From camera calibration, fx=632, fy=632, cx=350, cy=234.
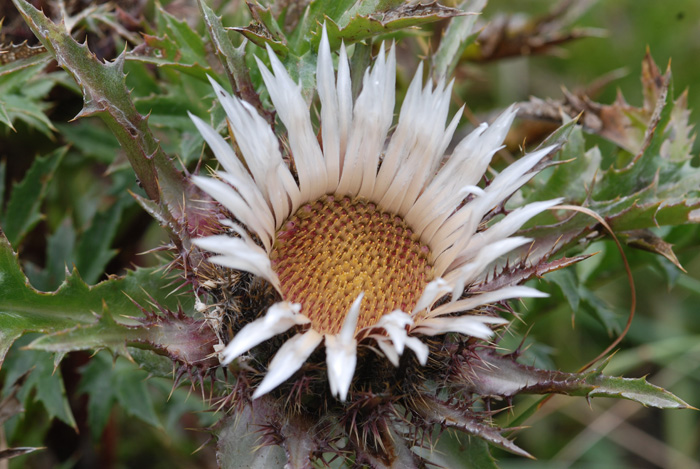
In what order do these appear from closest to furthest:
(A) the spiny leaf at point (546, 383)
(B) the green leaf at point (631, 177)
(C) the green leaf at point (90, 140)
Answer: (A) the spiny leaf at point (546, 383)
(B) the green leaf at point (631, 177)
(C) the green leaf at point (90, 140)

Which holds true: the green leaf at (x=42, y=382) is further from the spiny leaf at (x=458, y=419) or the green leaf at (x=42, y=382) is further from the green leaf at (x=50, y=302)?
the spiny leaf at (x=458, y=419)

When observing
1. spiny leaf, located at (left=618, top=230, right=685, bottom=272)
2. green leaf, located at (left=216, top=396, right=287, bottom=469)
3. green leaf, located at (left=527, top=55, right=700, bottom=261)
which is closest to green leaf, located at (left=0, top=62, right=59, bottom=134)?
green leaf, located at (left=216, top=396, right=287, bottom=469)

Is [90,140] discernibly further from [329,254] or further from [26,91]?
[329,254]

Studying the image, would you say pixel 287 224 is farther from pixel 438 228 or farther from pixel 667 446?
pixel 667 446

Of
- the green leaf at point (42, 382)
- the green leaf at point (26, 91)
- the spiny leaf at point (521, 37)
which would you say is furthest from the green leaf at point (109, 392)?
the spiny leaf at point (521, 37)

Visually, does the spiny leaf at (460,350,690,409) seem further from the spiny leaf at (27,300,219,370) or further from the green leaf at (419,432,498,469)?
the spiny leaf at (27,300,219,370)

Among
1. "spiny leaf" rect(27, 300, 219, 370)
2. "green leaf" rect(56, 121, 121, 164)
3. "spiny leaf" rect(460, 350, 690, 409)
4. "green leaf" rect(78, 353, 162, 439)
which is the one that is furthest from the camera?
"green leaf" rect(56, 121, 121, 164)
